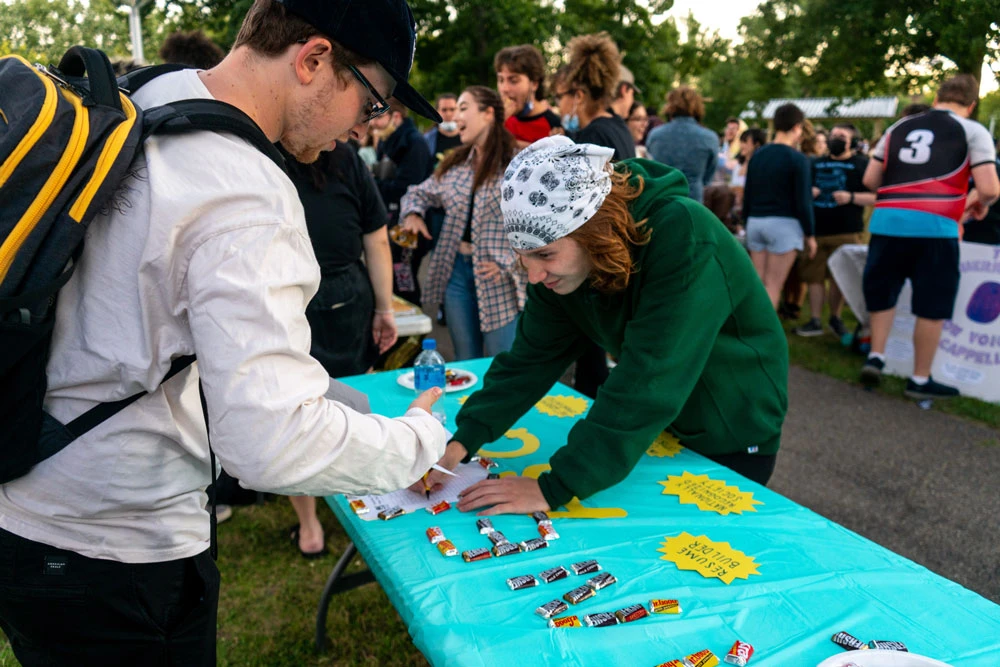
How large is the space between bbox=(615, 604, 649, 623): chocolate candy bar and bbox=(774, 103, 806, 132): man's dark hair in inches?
206

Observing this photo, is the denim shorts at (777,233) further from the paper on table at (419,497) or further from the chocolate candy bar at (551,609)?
the chocolate candy bar at (551,609)

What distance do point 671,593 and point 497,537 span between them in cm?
38

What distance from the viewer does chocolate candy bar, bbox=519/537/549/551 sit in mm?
1483

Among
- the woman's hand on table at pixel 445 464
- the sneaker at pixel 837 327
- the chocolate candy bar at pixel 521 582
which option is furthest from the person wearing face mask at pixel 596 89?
the sneaker at pixel 837 327

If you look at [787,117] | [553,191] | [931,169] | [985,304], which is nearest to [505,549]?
[553,191]

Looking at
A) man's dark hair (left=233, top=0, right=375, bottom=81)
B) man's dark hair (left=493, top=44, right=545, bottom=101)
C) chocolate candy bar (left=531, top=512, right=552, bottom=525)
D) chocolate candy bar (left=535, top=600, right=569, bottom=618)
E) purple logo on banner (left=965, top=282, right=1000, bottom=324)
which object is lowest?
purple logo on banner (left=965, top=282, right=1000, bottom=324)

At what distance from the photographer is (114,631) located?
3.73 ft

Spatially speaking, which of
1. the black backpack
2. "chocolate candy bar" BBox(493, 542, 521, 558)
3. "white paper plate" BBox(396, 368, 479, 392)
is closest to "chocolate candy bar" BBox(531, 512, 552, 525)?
"chocolate candy bar" BBox(493, 542, 521, 558)

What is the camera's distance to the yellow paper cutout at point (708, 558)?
1393 millimetres

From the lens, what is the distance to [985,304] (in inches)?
187

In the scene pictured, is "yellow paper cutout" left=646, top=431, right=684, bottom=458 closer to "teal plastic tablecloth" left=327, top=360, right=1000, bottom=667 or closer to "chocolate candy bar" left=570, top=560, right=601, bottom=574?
"teal plastic tablecloth" left=327, top=360, right=1000, bottom=667

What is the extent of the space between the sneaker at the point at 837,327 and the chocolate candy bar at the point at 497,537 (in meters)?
5.59

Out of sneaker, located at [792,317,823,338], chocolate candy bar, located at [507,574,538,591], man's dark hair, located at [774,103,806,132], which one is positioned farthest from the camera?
sneaker, located at [792,317,823,338]

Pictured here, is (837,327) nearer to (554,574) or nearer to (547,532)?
(547,532)
